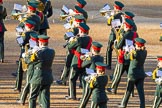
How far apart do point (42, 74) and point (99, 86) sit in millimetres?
1439

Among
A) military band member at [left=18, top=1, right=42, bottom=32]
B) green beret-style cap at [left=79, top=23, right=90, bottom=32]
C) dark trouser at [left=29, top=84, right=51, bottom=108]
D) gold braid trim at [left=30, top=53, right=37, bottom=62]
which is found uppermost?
military band member at [left=18, top=1, right=42, bottom=32]

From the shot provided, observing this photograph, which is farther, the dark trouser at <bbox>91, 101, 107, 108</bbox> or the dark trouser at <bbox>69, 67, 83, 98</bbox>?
the dark trouser at <bbox>69, 67, 83, 98</bbox>

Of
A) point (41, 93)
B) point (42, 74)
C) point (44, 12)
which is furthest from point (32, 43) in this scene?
point (44, 12)

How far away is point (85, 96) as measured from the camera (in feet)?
73.1

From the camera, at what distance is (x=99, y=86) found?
21656 mm

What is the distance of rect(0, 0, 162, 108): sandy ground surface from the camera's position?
24.7 metres

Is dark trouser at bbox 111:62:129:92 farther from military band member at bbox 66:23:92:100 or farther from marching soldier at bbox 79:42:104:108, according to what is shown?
marching soldier at bbox 79:42:104:108

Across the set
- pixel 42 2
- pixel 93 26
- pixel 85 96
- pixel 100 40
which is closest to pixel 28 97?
pixel 85 96

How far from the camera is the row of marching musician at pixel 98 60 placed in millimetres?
21719

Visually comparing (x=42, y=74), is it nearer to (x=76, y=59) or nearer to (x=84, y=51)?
(x=84, y=51)

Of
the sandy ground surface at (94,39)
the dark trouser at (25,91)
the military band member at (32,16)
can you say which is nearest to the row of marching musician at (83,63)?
the sandy ground surface at (94,39)

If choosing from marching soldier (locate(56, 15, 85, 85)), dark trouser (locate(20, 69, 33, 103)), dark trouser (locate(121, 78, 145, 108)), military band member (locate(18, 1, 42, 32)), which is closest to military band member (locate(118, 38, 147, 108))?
dark trouser (locate(121, 78, 145, 108))

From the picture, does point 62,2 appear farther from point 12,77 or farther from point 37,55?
point 37,55

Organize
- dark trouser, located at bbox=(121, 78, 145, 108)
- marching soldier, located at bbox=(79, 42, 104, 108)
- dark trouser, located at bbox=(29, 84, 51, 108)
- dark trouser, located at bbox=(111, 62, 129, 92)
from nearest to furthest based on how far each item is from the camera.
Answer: dark trouser, located at bbox=(29, 84, 51, 108) → marching soldier, located at bbox=(79, 42, 104, 108) → dark trouser, located at bbox=(121, 78, 145, 108) → dark trouser, located at bbox=(111, 62, 129, 92)
